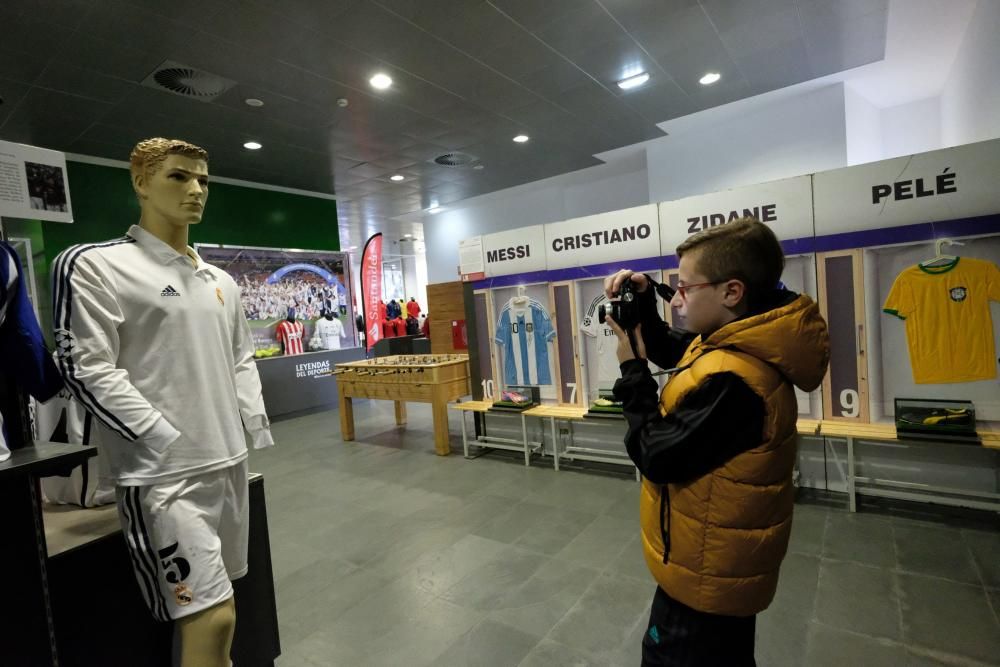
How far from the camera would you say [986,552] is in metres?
2.83

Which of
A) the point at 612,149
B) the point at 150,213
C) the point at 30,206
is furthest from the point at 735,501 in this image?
the point at 612,149

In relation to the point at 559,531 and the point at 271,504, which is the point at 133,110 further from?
the point at 559,531

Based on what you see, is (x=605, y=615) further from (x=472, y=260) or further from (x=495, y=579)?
(x=472, y=260)

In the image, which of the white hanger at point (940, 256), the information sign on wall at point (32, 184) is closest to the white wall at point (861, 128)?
the white hanger at point (940, 256)

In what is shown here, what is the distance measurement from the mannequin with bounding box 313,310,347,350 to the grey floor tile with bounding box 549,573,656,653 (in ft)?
23.5

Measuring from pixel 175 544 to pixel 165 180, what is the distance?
42.8 inches

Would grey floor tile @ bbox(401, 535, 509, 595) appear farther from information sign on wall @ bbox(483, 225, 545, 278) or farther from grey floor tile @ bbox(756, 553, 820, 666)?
information sign on wall @ bbox(483, 225, 545, 278)

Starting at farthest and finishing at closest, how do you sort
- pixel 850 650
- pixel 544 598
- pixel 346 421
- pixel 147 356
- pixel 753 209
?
pixel 346 421, pixel 753 209, pixel 544 598, pixel 850 650, pixel 147 356

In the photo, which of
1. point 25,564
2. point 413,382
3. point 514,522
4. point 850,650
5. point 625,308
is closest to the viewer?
point 25,564

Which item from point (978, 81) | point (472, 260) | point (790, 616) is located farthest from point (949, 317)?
point (472, 260)

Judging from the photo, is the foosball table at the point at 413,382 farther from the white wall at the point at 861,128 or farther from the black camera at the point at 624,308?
the white wall at the point at 861,128

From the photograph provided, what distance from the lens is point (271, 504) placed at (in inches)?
172

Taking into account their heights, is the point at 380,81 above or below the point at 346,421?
above

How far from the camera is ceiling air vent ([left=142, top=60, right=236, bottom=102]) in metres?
4.43
